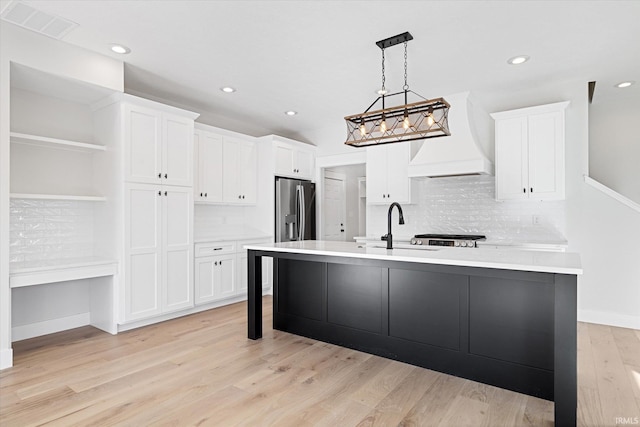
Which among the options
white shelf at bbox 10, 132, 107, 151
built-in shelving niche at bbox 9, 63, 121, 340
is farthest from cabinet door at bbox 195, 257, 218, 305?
white shelf at bbox 10, 132, 107, 151

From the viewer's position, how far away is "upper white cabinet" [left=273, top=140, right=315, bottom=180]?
5301 mm

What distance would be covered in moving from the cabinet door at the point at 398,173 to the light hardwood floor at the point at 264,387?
96.7 inches

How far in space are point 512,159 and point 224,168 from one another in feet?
11.7

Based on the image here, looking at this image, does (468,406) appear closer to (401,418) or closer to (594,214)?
(401,418)

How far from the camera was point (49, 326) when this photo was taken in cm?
354

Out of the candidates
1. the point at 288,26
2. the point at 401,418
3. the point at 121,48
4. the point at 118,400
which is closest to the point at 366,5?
the point at 288,26

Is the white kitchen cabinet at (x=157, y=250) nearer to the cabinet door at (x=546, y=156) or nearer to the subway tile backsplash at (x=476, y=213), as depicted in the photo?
the subway tile backsplash at (x=476, y=213)

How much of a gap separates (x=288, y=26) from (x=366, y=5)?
25.0 inches

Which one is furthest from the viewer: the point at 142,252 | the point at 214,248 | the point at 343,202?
the point at 343,202

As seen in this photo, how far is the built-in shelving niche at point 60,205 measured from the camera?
10.8ft

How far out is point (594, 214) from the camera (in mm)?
3947

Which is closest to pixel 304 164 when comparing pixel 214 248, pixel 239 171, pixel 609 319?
pixel 239 171

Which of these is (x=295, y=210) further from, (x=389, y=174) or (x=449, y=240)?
(x=449, y=240)

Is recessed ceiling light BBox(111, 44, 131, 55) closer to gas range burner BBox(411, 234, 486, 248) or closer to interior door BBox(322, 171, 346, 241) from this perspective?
gas range burner BBox(411, 234, 486, 248)
